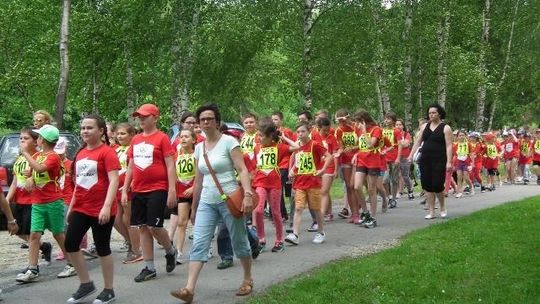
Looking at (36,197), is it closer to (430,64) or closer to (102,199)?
(102,199)

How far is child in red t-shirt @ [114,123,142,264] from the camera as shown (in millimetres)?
8945

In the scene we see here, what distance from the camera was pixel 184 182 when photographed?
9.05 m

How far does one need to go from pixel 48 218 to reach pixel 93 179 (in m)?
1.45

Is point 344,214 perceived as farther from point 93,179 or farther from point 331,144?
point 93,179

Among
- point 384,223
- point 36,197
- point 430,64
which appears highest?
point 430,64

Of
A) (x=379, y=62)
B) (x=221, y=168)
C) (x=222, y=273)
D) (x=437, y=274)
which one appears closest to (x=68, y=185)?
(x=222, y=273)

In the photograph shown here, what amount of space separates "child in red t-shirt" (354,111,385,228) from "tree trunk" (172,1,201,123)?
890cm

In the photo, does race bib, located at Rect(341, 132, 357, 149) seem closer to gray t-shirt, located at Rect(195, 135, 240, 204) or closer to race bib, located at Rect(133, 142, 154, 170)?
race bib, located at Rect(133, 142, 154, 170)

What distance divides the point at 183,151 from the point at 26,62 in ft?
58.5

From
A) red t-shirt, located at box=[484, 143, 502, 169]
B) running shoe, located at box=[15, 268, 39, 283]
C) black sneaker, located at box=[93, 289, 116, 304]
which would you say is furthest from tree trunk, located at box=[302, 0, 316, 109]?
black sneaker, located at box=[93, 289, 116, 304]

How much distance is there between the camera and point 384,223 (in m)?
12.2

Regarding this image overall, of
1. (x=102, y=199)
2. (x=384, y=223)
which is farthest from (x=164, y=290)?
(x=384, y=223)

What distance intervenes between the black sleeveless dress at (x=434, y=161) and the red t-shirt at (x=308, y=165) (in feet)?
8.80

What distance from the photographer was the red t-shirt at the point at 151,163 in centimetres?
773
